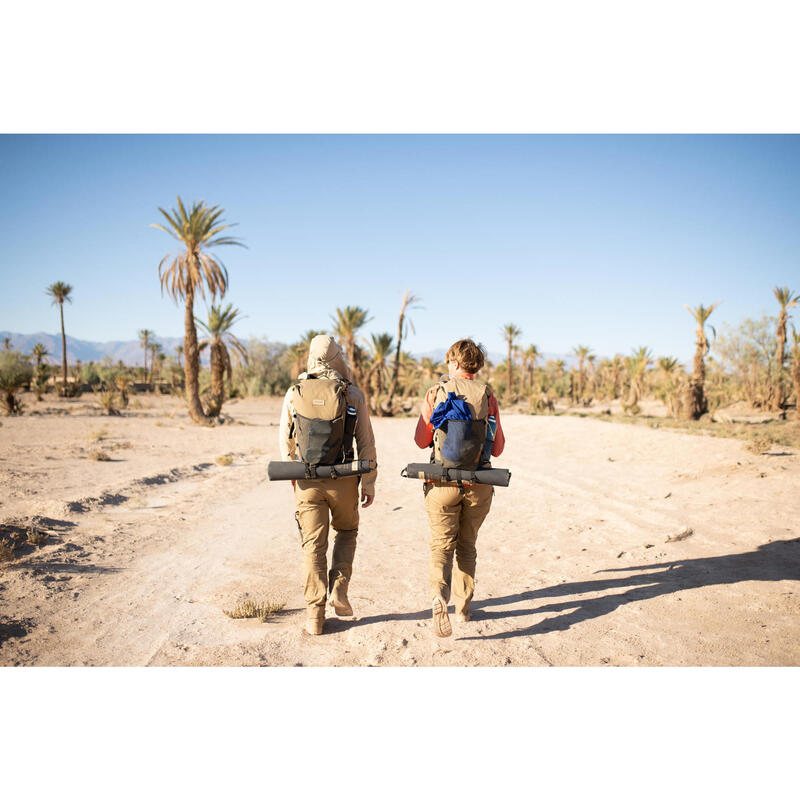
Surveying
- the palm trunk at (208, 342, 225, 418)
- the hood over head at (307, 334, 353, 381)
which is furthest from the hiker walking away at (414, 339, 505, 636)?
the palm trunk at (208, 342, 225, 418)

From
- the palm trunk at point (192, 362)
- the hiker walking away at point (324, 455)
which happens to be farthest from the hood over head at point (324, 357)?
the palm trunk at point (192, 362)

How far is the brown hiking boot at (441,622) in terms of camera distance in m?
3.39

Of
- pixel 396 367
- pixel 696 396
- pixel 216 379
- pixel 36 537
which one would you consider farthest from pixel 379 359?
pixel 36 537

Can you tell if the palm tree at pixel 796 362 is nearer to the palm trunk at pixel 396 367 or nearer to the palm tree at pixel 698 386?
the palm tree at pixel 698 386

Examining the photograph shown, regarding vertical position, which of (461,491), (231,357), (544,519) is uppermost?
(231,357)

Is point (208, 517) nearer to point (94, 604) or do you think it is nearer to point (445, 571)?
point (94, 604)

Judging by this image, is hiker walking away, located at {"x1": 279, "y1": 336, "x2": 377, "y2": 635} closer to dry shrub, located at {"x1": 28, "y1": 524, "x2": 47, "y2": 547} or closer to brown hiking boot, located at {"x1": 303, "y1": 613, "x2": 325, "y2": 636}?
brown hiking boot, located at {"x1": 303, "y1": 613, "x2": 325, "y2": 636}

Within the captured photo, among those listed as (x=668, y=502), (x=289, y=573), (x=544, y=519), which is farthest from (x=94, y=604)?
(x=668, y=502)

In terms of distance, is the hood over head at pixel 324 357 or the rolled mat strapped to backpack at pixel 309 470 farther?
the hood over head at pixel 324 357

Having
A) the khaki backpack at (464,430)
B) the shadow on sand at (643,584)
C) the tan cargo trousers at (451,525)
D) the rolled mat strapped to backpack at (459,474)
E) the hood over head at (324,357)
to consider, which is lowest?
the shadow on sand at (643,584)

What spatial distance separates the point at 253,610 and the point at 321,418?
5.30 feet

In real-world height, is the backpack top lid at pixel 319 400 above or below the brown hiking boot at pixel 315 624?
above
